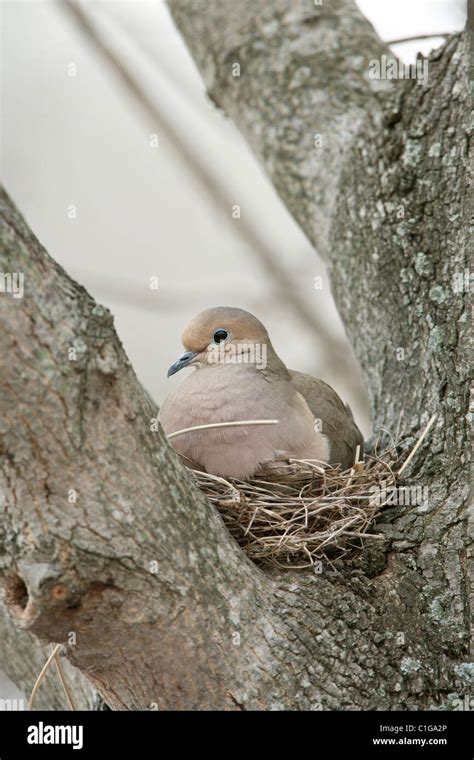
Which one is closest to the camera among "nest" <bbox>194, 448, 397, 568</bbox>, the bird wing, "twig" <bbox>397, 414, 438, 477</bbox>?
"nest" <bbox>194, 448, 397, 568</bbox>

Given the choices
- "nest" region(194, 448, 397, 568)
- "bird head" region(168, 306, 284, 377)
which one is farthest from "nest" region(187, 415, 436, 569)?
"bird head" region(168, 306, 284, 377)

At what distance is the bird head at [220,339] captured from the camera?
12.0 ft

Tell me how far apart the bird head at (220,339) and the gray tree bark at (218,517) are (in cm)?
44

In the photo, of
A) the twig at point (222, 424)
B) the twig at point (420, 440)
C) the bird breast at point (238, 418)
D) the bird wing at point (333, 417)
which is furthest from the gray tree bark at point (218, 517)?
the twig at point (222, 424)

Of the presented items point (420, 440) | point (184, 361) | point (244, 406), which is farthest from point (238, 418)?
point (420, 440)

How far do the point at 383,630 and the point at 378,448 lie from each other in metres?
1.05

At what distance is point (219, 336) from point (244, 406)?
0.45 metres

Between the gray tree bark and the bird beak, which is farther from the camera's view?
the bird beak

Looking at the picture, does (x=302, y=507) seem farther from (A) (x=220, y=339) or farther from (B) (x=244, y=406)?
(A) (x=220, y=339)

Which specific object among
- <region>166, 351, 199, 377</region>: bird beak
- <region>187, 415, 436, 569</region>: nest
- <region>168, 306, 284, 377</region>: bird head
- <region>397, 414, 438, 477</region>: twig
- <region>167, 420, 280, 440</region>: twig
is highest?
<region>168, 306, 284, 377</region>: bird head

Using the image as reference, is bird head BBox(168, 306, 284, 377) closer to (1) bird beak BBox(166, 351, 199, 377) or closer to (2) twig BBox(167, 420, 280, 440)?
(1) bird beak BBox(166, 351, 199, 377)

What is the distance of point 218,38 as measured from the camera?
14.4ft

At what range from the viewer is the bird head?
3.67m
